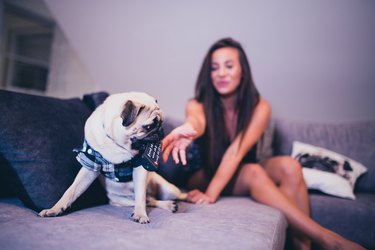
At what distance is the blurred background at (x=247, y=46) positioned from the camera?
2.31 meters

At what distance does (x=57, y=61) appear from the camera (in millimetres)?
4000

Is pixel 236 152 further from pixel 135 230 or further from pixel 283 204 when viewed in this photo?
pixel 135 230

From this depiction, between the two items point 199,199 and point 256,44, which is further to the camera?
point 256,44

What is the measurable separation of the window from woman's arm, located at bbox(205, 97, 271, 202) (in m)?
3.25

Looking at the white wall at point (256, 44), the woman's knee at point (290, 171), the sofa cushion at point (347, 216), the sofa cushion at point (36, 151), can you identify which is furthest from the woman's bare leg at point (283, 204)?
the white wall at point (256, 44)

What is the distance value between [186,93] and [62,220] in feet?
7.30

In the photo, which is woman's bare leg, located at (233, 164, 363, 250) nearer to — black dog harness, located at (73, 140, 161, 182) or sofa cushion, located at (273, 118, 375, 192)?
black dog harness, located at (73, 140, 161, 182)

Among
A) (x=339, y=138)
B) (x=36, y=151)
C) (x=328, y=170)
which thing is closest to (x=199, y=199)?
(x=36, y=151)

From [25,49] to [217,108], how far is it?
3658 millimetres

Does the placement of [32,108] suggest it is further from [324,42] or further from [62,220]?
[324,42]

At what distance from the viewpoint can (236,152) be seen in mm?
1693

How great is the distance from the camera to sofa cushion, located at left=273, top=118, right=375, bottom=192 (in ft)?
7.14

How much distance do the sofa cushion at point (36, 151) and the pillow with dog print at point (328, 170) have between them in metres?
1.35

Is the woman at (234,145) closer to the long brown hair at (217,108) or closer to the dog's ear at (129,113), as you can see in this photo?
the long brown hair at (217,108)
